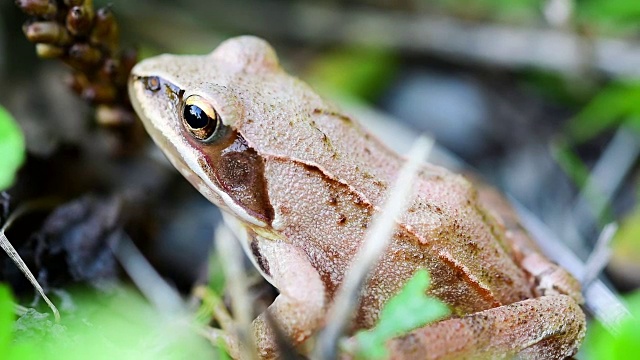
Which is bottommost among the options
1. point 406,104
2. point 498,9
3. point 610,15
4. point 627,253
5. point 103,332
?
point 103,332

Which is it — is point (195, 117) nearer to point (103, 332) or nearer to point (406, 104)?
point (103, 332)

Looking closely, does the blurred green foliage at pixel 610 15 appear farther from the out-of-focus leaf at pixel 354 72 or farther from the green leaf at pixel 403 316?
the green leaf at pixel 403 316

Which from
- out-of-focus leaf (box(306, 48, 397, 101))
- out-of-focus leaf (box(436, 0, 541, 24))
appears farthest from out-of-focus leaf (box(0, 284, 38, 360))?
out-of-focus leaf (box(436, 0, 541, 24))

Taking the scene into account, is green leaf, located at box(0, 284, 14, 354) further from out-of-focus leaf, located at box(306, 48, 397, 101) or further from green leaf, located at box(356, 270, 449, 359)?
out-of-focus leaf, located at box(306, 48, 397, 101)

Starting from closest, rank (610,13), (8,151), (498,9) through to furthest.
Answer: (8,151) → (610,13) → (498,9)

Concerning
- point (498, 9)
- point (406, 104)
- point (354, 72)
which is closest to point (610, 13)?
point (498, 9)

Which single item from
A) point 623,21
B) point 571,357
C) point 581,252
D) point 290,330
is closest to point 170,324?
point 290,330
